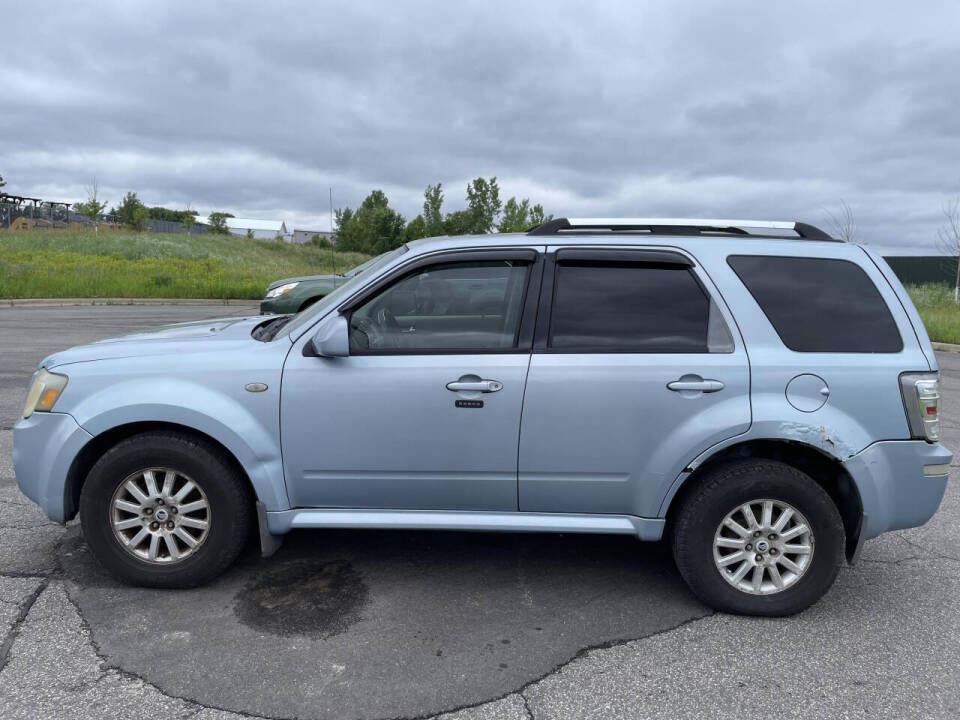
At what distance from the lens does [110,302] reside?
22.9 meters

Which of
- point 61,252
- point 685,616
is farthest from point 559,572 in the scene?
point 61,252

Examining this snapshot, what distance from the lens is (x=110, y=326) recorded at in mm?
15508

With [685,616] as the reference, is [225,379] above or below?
above

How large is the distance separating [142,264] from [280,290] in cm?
2434

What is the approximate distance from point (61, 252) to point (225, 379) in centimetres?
4246

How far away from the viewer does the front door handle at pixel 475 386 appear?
11.6ft

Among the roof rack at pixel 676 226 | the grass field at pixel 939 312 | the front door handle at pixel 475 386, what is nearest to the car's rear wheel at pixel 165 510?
the front door handle at pixel 475 386

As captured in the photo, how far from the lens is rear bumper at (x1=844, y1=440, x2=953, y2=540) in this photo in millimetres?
3475

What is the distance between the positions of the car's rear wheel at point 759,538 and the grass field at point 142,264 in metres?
6.43

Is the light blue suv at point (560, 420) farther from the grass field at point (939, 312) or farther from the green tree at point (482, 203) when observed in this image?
the green tree at point (482, 203)

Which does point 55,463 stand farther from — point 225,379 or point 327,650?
point 327,650

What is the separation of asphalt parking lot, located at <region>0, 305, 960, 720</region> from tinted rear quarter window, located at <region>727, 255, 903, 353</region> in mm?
1324

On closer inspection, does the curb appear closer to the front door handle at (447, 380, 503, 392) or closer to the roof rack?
the roof rack

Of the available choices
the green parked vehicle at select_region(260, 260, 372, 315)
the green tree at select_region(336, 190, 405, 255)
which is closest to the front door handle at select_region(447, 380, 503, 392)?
the green parked vehicle at select_region(260, 260, 372, 315)
